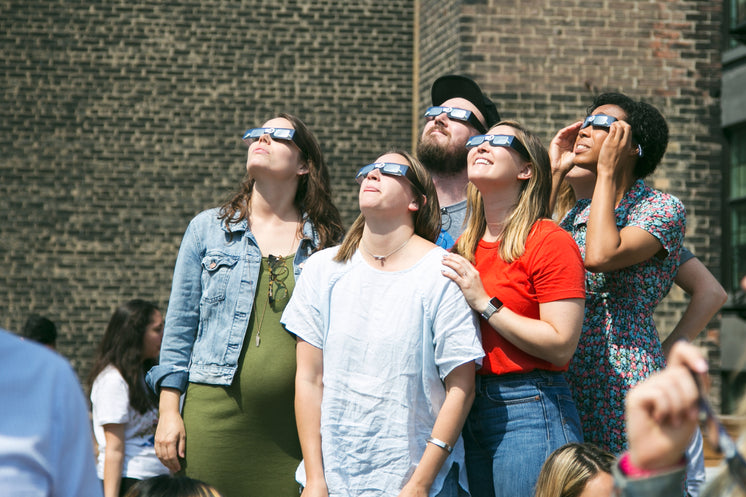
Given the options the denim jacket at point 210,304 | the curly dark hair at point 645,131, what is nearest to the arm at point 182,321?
the denim jacket at point 210,304

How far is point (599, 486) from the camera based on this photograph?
2.52m

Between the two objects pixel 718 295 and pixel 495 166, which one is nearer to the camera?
pixel 495 166

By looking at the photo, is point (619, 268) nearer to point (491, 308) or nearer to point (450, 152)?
point (491, 308)

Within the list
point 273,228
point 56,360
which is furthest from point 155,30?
point 56,360

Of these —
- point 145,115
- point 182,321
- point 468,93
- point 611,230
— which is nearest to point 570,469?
point 611,230

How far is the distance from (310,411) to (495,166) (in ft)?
3.41

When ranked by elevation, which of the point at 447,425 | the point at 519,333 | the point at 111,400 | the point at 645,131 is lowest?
the point at 111,400

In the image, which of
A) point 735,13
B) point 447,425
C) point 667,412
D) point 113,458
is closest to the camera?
point 667,412

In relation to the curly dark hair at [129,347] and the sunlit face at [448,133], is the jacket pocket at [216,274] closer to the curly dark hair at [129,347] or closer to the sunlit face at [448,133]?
the sunlit face at [448,133]

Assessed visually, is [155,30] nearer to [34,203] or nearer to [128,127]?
[128,127]

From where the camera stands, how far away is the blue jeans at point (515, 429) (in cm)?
260

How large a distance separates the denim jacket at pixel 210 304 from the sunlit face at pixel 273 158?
0.72 ft

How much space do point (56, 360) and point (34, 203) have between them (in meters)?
10.2

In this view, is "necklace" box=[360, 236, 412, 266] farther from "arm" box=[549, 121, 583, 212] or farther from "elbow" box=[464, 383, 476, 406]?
"arm" box=[549, 121, 583, 212]
